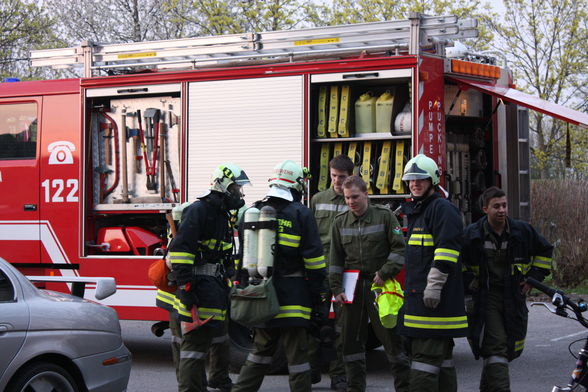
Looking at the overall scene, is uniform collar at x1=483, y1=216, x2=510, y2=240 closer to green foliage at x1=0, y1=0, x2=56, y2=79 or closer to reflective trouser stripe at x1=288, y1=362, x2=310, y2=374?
reflective trouser stripe at x1=288, y1=362, x2=310, y2=374

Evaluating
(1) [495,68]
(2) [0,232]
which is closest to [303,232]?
(1) [495,68]

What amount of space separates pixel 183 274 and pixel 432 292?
1.69 metres

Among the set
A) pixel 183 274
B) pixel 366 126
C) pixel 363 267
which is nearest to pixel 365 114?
pixel 366 126

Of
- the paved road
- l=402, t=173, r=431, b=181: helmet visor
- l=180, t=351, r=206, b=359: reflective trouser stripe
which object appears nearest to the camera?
l=402, t=173, r=431, b=181: helmet visor

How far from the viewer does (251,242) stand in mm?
5809

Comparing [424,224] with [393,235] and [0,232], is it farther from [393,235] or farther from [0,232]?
[0,232]

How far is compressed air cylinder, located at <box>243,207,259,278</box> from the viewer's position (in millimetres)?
5785

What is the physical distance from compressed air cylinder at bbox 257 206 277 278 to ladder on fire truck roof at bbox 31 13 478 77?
2823mm

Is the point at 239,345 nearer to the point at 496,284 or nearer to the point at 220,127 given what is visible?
the point at 220,127

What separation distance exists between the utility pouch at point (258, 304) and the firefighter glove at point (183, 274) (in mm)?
495

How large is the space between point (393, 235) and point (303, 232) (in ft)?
3.50

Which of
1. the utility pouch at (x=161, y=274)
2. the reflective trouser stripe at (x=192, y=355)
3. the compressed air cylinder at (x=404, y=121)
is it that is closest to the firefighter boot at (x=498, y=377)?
the reflective trouser stripe at (x=192, y=355)

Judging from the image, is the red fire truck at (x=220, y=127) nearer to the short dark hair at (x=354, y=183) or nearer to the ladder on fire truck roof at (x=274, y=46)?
the ladder on fire truck roof at (x=274, y=46)

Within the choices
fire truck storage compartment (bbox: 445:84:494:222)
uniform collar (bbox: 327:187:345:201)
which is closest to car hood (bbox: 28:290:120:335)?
uniform collar (bbox: 327:187:345:201)
